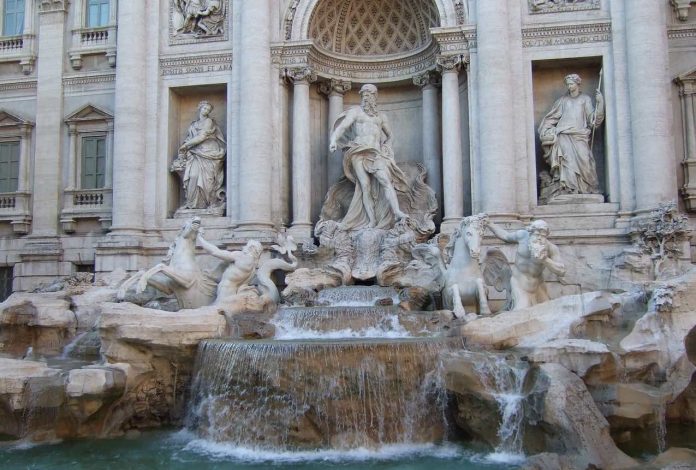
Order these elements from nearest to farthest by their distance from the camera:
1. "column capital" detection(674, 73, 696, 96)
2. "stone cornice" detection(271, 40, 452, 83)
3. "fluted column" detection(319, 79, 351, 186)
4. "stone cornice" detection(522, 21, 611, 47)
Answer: "stone cornice" detection(522, 21, 611, 47) < "column capital" detection(674, 73, 696, 96) < "stone cornice" detection(271, 40, 452, 83) < "fluted column" detection(319, 79, 351, 186)

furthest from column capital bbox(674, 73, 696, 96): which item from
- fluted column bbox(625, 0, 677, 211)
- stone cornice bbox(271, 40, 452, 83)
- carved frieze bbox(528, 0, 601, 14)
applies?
stone cornice bbox(271, 40, 452, 83)

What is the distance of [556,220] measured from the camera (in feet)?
49.9

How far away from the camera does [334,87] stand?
1777 cm

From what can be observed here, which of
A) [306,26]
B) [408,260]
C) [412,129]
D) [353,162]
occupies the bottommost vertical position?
[408,260]

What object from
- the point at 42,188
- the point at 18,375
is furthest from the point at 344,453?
the point at 42,188

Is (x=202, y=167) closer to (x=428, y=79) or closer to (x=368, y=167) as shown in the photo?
(x=368, y=167)

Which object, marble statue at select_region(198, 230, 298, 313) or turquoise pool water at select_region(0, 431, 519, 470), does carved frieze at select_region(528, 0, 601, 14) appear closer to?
marble statue at select_region(198, 230, 298, 313)

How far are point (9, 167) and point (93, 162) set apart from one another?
2.63 metres

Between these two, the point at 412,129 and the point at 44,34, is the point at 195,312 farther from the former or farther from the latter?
the point at 44,34

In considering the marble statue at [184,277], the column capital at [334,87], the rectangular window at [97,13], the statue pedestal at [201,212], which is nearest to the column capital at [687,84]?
the column capital at [334,87]

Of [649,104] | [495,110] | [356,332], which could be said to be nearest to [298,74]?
[495,110]

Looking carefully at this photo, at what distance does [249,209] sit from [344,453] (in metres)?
7.67

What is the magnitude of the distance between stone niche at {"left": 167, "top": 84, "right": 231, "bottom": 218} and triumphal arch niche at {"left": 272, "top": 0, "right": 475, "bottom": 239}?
195cm

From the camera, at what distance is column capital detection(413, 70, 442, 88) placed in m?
17.0
